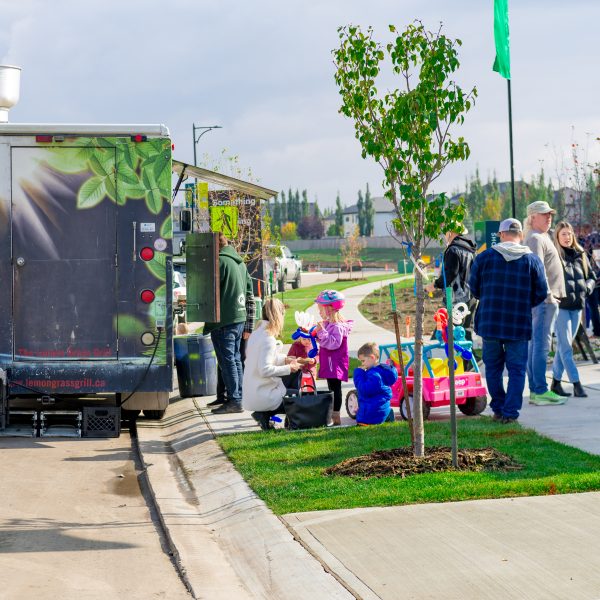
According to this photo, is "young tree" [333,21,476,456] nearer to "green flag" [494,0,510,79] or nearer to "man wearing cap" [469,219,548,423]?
"man wearing cap" [469,219,548,423]

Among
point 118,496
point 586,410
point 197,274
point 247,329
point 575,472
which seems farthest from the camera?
point 247,329

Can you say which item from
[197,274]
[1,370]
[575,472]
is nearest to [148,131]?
[197,274]

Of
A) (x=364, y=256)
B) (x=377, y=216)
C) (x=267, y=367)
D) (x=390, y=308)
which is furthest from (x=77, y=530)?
(x=377, y=216)

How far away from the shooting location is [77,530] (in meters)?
7.55

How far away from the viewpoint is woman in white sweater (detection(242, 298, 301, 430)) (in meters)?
10.6

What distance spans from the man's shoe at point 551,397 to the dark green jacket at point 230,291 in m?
3.27

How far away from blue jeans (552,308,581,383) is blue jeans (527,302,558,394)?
0.33 meters

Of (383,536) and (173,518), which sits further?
(173,518)

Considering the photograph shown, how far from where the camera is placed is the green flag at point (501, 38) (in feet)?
65.2

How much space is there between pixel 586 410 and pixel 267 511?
4.80 metres

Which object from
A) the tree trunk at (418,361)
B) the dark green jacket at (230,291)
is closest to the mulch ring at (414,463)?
the tree trunk at (418,361)

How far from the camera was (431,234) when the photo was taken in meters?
8.48

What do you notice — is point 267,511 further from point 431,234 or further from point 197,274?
point 197,274

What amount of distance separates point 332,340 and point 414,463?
255cm
